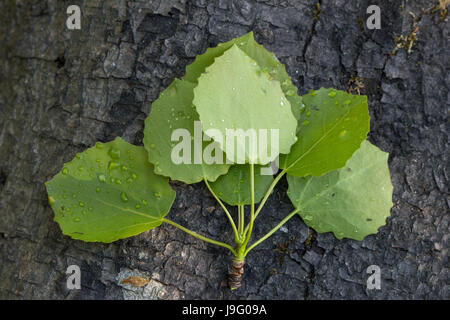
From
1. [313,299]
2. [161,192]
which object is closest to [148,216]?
[161,192]

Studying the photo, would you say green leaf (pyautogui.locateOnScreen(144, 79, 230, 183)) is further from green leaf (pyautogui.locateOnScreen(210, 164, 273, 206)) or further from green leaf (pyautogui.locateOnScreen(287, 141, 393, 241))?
green leaf (pyautogui.locateOnScreen(287, 141, 393, 241))

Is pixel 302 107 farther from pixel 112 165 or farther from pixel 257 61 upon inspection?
pixel 112 165

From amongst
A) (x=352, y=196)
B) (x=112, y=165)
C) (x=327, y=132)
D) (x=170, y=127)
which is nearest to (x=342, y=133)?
(x=327, y=132)

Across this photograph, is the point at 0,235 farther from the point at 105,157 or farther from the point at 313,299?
the point at 313,299

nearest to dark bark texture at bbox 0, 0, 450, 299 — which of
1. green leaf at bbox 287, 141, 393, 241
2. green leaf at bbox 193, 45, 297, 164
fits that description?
green leaf at bbox 287, 141, 393, 241

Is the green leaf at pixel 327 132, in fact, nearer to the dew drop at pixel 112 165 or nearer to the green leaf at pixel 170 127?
the green leaf at pixel 170 127

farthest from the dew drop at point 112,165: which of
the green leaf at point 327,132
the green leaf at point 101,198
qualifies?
Result: the green leaf at point 327,132
